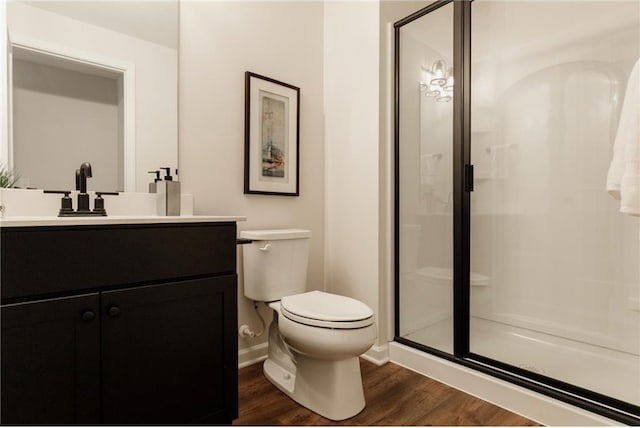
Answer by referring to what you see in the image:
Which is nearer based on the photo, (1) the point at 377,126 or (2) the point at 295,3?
(1) the point at 377,126

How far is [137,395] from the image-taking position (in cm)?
117

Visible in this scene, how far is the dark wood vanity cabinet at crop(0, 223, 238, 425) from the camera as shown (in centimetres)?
99

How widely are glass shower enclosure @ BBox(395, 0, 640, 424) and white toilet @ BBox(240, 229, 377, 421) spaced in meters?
0.64

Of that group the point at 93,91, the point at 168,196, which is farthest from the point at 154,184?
the point at 93,91

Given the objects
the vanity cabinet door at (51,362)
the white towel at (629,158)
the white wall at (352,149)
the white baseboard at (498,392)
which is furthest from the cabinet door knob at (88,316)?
the white towel at (629,158)

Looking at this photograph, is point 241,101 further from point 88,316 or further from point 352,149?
point 88,316

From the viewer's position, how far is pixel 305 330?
1.51 m

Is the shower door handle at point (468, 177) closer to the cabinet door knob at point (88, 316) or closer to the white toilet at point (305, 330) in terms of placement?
the white toilet at point (305, 330)

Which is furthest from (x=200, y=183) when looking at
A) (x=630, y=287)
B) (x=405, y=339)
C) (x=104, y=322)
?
(x=630, y=287)

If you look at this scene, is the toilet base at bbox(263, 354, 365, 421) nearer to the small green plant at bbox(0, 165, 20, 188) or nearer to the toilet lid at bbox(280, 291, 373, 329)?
the toilet lid at bbox(280, 291, 373, 329)

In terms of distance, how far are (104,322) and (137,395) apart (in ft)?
0.88

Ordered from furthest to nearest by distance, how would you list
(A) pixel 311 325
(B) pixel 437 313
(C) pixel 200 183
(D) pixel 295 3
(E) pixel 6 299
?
(D) pixel 295 3
(B) pixel 437 313
(C) pixel 200 183
(A) pixel 311 325
(E) pixel 6 299

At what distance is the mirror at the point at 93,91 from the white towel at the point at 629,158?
5.87ft

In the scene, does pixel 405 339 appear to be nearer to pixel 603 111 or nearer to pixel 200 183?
pixel 200 183
